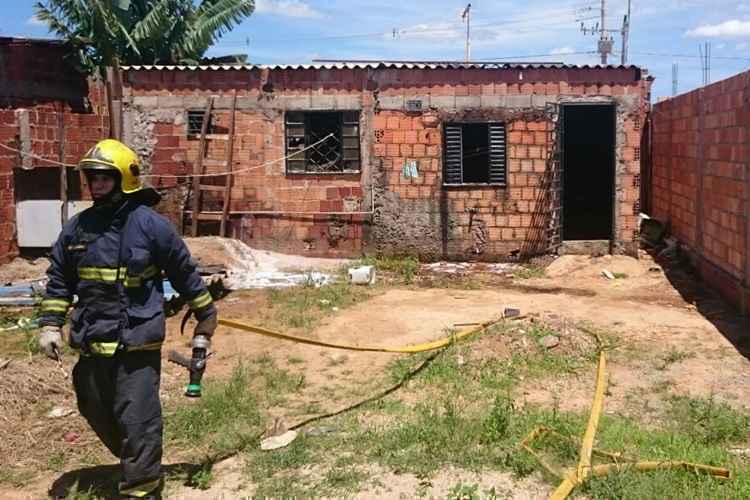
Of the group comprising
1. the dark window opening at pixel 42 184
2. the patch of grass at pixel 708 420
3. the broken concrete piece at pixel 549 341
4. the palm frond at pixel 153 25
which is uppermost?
the palm frond at pixel 153 25

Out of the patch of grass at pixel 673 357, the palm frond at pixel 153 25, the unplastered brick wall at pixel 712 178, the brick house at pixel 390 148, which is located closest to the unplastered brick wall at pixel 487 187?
the brick house at pixel 390 148

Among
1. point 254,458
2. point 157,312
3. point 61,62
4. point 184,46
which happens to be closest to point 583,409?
point 254,458

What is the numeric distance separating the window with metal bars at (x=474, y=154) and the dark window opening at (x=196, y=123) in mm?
3806

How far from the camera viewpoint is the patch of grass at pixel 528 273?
1113cm

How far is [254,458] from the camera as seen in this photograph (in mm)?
4387

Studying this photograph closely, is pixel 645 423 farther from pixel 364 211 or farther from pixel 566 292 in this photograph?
pixel 364 211

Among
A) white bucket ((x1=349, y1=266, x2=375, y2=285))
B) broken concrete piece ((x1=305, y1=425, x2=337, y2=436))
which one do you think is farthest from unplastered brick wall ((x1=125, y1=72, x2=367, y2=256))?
broken concrete piece ((x1=305, y1=425, x2=337, y2=436))

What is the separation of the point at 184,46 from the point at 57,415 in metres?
12.7

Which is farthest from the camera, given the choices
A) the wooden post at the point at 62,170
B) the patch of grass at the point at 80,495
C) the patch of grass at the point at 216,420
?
the wooden post at the point at 62,170

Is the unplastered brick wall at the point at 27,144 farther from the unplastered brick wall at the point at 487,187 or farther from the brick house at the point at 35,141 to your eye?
the unplastered brick wall at the point at 487,187

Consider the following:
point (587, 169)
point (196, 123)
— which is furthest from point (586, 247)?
point (196, 123)

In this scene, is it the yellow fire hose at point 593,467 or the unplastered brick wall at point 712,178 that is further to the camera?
the unplastered brick wall at point 712,178

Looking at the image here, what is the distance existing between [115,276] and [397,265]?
27.1ft

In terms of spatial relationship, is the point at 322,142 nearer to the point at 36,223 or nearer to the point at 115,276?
the point at 36,223
